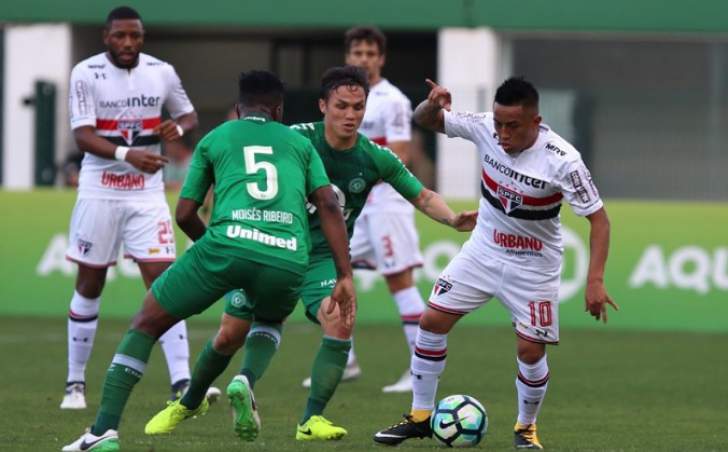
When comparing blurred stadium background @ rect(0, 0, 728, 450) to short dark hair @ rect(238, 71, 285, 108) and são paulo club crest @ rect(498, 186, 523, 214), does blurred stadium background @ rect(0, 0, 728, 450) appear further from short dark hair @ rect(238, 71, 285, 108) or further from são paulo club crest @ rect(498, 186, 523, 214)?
short dark hair @ rect(238, 71, 285, 108)

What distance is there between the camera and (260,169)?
7707mm

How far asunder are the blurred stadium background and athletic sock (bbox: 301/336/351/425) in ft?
15.1

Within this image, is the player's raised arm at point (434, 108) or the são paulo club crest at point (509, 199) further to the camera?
the player's raised arm at point (434, 108)


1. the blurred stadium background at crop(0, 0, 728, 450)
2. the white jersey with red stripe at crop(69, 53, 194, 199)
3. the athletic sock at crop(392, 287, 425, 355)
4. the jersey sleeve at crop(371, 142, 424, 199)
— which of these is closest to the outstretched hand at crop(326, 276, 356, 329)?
the jersey sleeve at crop(371, 142, 424, 199)

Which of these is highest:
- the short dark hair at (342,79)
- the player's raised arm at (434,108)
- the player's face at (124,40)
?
the player's face at (124,40)

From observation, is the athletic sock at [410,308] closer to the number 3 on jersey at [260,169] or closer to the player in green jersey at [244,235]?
the player in green jersey at [244,235]

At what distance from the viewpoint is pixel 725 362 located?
1409 cm

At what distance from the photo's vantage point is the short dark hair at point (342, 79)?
29.2 ft

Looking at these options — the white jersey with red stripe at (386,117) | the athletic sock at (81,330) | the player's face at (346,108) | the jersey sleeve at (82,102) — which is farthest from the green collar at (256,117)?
the white jersey with red stripe at (386,117)

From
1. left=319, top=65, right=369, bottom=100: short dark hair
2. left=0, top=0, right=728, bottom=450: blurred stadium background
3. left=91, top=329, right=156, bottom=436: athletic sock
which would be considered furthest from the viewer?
left=0, top=0, right=728, bottom=450: blurred stadium background

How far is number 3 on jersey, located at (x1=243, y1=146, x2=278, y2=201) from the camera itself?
25.2ft

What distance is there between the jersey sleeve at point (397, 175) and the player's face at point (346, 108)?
227mm

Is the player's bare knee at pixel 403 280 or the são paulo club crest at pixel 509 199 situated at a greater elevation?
the são paulo club crest at pixel 509 199

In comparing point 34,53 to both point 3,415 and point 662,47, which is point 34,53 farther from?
point 3,415
